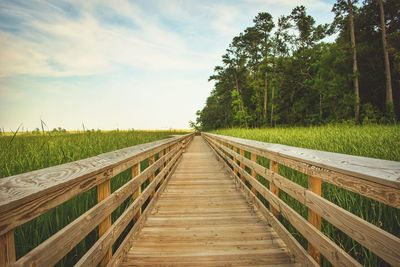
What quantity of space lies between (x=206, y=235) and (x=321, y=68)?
29.4m

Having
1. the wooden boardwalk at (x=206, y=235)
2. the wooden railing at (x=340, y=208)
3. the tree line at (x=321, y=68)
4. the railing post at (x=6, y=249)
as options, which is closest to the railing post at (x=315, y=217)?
the wooden railing at (x=340, y=208)

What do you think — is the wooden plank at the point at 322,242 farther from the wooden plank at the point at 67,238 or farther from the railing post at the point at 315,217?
the wooden plank at the point at 67,238

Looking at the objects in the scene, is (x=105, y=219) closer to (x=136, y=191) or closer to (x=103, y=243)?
(x=103, y=243)

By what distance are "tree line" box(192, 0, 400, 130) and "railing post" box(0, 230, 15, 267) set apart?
2036 centimetres

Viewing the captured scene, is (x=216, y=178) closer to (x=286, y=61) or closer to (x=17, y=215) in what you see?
(x=17, y=215)

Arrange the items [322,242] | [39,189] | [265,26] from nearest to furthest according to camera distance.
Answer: [39,189]
[322,242]
[265,26]

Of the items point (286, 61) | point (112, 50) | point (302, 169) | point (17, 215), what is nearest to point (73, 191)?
point (17, 215)

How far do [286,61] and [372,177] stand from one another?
35552 millimetres

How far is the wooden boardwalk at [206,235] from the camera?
2.54 metres

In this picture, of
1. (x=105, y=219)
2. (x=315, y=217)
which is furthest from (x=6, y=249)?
(x=315, y=217)

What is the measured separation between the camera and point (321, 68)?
89.9ft

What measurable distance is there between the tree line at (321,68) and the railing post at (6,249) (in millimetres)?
20357

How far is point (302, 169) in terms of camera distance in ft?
7.32

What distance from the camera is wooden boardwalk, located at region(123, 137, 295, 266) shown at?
2545mm
